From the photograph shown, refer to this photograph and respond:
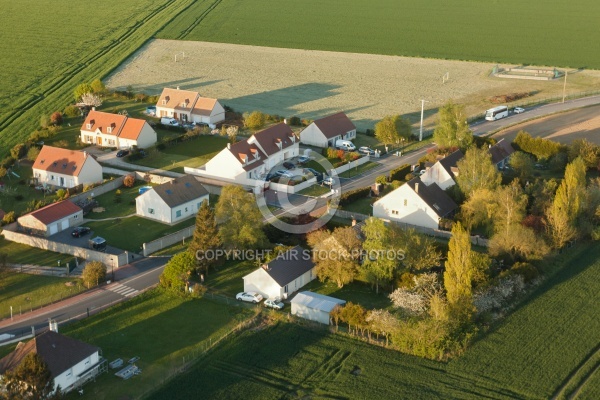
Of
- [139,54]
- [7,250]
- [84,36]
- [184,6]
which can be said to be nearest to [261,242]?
[7,250]

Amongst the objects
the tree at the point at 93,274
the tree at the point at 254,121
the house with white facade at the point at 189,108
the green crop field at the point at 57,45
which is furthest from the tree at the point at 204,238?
the green crop field at the point at 57,45

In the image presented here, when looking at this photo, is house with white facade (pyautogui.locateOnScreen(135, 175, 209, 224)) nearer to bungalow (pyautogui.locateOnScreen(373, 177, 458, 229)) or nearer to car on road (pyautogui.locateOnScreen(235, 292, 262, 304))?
bungalow (pyautogui.locateOnScreen(373, 177, 458, 229))

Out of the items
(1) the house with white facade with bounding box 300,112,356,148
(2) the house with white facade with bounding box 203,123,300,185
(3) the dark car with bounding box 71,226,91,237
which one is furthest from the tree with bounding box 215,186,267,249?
(1) the house with white facade with bounding box 300,112,356,148

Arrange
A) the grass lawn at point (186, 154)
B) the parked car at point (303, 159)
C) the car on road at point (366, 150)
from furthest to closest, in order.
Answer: the car on road at point (366, 150)
the grass lawn at point (186, 154)
the parked car at point (303, 159)

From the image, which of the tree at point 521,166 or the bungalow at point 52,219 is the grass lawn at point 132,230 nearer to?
the bungalow at point 52,219

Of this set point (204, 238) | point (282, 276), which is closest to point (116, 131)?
point (204, 238)

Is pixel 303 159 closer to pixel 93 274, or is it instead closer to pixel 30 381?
pixel 93 274
